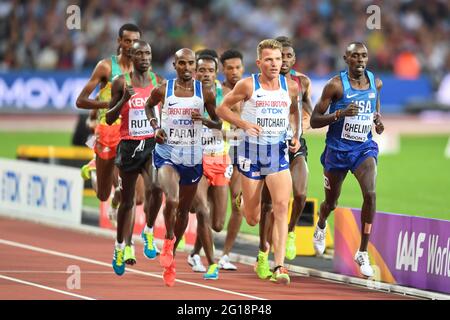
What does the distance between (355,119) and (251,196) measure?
1.46 m

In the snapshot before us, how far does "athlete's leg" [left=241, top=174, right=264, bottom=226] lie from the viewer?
15070mm

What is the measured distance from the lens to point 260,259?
50.5 ft

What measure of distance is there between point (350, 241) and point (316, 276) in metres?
0.58

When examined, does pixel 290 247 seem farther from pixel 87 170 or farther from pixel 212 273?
pixel 87 170

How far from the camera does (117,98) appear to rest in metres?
15.0

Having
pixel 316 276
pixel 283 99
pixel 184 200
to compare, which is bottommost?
pixel 316 276

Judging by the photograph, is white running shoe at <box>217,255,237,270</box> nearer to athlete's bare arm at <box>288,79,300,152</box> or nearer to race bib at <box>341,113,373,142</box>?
athlete's bare arm at <box>288,79,300,152</box>

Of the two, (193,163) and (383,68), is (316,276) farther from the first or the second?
(383,68)

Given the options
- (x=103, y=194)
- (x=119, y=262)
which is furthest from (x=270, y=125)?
(x=103, y=194)

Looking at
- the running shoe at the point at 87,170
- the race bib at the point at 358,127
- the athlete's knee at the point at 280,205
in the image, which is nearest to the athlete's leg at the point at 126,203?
the athlete's knee at the point at 280,205
